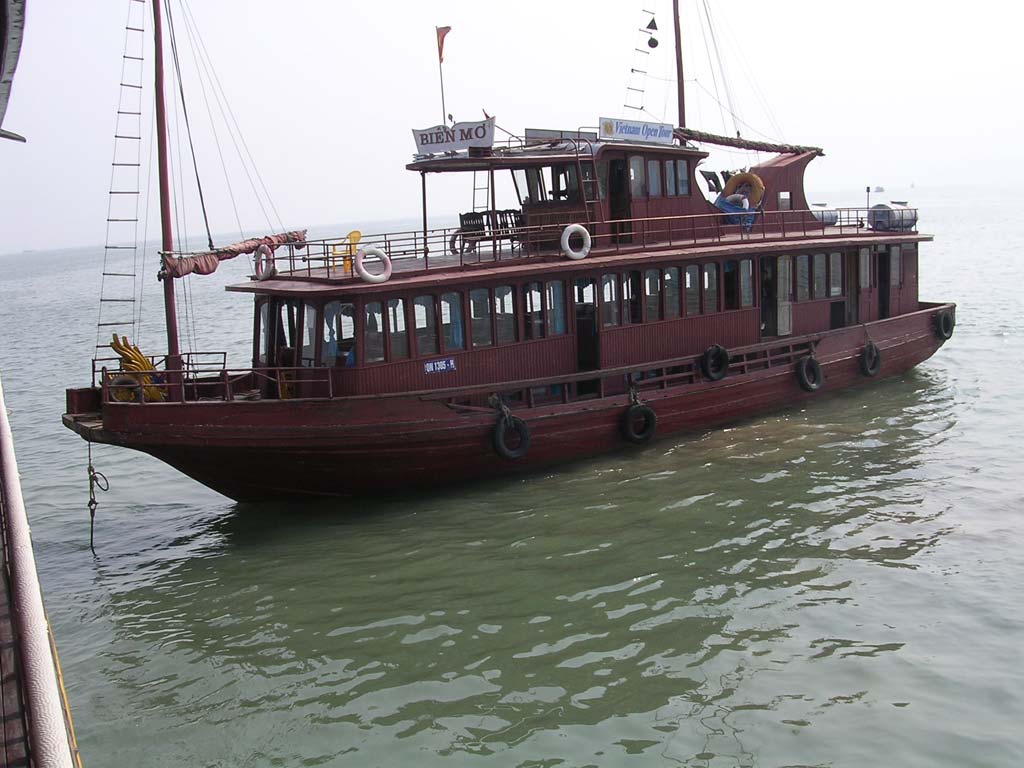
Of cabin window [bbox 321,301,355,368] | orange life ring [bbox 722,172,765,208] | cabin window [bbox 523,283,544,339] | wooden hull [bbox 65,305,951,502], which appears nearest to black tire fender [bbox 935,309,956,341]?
orange life ring [bbox 722,172,765,208]

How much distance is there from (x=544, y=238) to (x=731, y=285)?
3687 millimetres

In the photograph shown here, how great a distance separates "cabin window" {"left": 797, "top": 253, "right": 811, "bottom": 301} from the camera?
18.6 metres

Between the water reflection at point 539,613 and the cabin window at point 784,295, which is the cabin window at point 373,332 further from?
the cabin window at point 784,295

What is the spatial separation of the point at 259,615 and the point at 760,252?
36.6 ft

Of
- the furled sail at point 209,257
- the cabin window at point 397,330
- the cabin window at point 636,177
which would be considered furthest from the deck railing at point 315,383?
the cabin window at point 636,177

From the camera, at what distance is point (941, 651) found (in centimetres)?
880

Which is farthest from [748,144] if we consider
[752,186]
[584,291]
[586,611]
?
[586,611]

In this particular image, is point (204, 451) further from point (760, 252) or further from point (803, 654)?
point (760, 252)

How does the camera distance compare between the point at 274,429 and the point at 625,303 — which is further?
the point at 625,303

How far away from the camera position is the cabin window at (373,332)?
42.8ft

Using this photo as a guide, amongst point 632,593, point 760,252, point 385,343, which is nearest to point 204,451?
point 385,343

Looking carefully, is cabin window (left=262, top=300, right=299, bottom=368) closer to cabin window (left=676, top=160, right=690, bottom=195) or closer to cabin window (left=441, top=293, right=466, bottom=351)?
cabin window (left=441, top=293, right=466, bottom=351)

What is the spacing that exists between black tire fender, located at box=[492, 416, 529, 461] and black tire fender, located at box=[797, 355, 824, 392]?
6.49 metres

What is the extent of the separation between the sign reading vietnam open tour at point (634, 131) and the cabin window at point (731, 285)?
2496 millimetres
